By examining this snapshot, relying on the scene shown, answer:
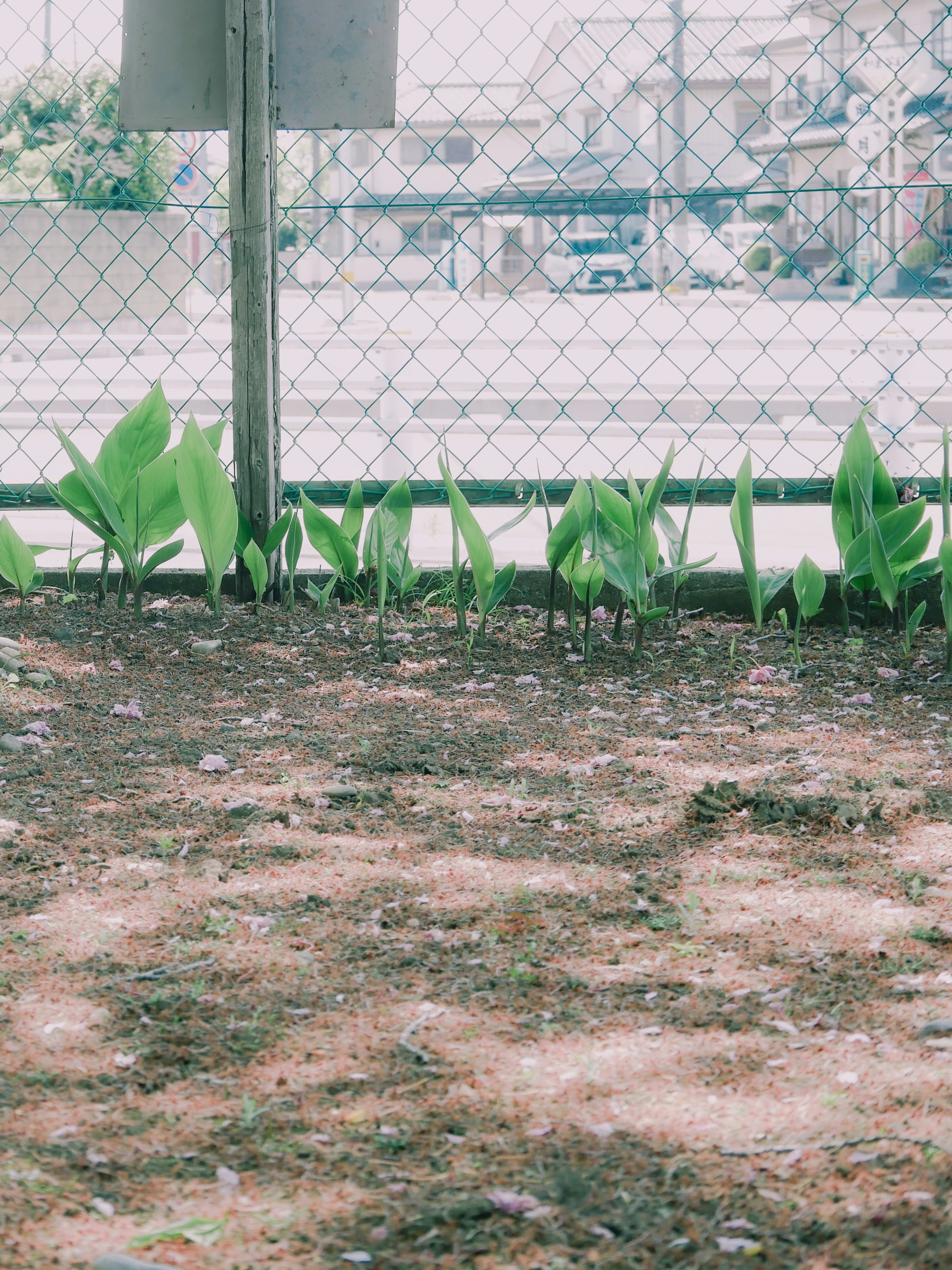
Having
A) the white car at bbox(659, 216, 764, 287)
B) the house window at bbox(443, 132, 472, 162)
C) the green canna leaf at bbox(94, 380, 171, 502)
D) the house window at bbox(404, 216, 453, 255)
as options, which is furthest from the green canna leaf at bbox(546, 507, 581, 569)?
the house window at bbox(443, 132, 472, 162)

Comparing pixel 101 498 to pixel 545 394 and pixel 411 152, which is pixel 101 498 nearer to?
pixel 545 394

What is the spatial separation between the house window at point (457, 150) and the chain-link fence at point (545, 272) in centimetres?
234

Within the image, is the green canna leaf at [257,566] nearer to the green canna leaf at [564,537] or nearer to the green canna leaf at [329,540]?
the green canna leaf at [329,540]

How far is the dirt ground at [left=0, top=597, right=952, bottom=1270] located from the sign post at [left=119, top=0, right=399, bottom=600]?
970 millimetres

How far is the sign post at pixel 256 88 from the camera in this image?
2793 millimetres

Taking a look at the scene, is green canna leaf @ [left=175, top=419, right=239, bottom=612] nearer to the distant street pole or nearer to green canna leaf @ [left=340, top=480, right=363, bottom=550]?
green canna leaf @ [left=340, top=480, right=363, bottom=550]

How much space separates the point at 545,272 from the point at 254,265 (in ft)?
16.7

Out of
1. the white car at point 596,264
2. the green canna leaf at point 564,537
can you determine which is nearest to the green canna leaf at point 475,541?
the green canna leaf at point 564,537

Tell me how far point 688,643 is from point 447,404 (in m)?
4.64

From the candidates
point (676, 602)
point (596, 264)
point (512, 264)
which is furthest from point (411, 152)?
point (676, 602)

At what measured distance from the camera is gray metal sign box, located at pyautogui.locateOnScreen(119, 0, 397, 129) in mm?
2801

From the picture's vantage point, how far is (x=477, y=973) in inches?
54.5

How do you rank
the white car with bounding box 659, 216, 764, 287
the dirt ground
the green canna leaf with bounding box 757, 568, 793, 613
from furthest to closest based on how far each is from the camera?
the white car with bounding box 659, 216, 764, 287, the green canna leaf with bounding box 757, 568, 793, 613, the dirt ground

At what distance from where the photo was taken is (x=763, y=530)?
4.54 metres
